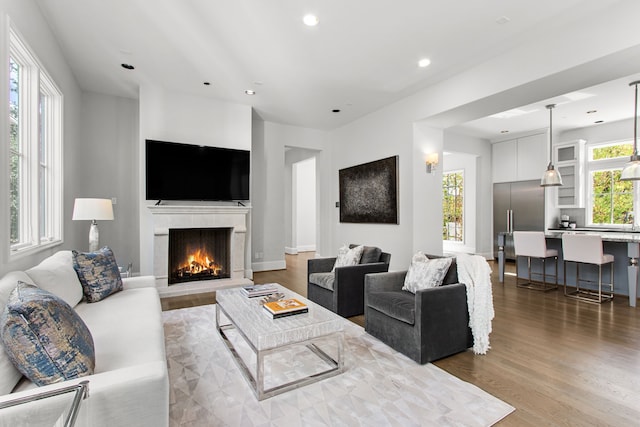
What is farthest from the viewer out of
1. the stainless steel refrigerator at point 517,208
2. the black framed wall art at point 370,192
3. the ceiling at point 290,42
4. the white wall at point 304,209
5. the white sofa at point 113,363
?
the white wall at point 304,209

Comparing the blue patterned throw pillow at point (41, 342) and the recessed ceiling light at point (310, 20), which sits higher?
the recessed ceiling light at point (310, 20)

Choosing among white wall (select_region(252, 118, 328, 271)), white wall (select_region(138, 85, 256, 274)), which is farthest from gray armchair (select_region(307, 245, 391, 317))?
white wall (select_region(252, 118, 328, 271))

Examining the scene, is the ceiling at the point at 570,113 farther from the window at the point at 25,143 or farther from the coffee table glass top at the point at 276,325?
the window at the point at 25,143

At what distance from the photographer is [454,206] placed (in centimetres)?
895

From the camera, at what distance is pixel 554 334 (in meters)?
3.14

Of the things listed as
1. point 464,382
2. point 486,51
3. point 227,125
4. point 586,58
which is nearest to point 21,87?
point 227,125

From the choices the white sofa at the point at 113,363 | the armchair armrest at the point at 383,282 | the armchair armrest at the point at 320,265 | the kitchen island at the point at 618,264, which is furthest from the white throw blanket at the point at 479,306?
the kitchen island at the point at 618,264

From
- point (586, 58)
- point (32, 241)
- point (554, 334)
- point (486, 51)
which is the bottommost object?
point (554, 334)

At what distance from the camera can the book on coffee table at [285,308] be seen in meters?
2.31

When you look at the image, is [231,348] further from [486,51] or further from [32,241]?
[486,51]

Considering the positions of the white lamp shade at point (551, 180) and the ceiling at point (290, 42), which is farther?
the white lamp shade at point (551, 180)

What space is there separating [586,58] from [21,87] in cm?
522

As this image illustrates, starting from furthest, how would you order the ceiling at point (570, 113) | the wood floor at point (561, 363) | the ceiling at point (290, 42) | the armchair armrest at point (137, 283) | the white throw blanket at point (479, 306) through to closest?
the ceiling at point (570, 113), the armchair armrest at point (137, 283), the ceiling at point (290, 42), the white throw blanket at point (479, 306), the wood floor at point (561, 363)

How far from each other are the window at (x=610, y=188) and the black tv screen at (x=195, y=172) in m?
7.37
